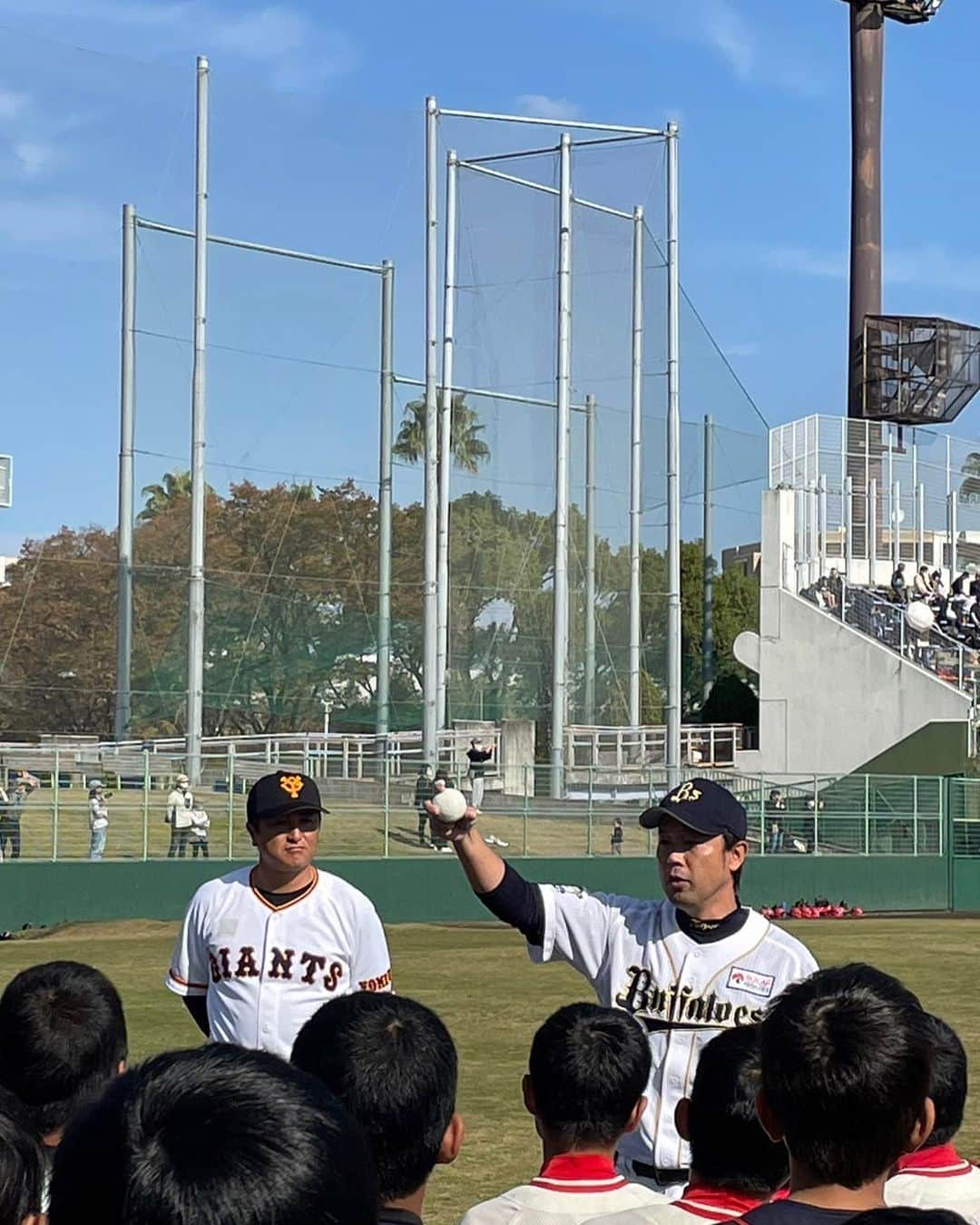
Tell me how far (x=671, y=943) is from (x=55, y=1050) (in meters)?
1.75

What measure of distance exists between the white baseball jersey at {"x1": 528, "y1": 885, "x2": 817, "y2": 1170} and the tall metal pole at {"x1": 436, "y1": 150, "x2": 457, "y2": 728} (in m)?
33.0

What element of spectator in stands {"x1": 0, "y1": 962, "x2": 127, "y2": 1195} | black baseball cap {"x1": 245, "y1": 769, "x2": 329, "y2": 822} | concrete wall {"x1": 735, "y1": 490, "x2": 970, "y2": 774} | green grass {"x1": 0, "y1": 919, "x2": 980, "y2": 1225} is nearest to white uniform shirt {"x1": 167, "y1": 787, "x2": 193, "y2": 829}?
green grass {"x1": 0, "y1": 919, "x2": 980, "y2": 1225}

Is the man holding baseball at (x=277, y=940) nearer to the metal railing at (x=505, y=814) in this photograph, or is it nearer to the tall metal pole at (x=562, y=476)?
the metal railing at (x=505, y=814)

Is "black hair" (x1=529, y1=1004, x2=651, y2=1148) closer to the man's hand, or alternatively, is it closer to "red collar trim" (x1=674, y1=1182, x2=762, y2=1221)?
"red collar trim" (x1=674, y1=1182, x2=762, y2=1221)

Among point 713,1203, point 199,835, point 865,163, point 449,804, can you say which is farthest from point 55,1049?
point 865,163

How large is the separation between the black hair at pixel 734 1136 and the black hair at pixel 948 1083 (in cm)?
51

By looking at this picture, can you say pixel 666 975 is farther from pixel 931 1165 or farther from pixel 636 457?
pixel 636 457

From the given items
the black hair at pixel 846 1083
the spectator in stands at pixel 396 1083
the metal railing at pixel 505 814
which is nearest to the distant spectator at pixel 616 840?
the metal railing at pixel 505 814

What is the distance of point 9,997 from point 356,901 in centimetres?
235

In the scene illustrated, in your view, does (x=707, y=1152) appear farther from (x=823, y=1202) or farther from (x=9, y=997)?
(x=9, y=997)

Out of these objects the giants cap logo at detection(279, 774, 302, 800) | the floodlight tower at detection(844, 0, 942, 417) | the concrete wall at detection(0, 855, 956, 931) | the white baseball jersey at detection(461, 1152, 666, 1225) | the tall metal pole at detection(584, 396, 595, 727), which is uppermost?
the floodlight tower at detection(844, 0, 942, 417)

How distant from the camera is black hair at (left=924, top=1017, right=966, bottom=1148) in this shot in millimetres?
3951

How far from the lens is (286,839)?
6199 mm

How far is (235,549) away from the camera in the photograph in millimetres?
38688
